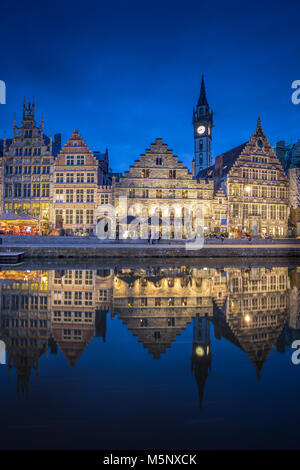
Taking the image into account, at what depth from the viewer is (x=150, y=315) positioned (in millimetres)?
8258

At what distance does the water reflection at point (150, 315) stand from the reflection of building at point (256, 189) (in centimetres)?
3229

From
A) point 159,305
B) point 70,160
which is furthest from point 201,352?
point 70,160

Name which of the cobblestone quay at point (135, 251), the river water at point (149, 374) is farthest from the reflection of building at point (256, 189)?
the river water at point (149, 374)

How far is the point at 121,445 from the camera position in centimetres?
289

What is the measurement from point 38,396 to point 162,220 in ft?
126

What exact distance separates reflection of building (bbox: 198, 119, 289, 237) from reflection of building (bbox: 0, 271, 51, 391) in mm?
37381

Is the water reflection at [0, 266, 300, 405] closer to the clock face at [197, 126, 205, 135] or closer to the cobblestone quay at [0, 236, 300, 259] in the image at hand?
the cobblestone quay at [0, 236, 300, 259]

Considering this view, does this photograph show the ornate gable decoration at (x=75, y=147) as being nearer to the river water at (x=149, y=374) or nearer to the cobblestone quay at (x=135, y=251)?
the cobblestone quay at (x=135, y=251)

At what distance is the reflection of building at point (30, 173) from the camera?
140ft

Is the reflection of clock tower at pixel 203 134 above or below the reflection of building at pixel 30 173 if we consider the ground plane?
above

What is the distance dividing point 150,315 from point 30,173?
41.1 meters
